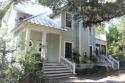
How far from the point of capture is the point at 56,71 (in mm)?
15891

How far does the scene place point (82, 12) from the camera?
50.2ft

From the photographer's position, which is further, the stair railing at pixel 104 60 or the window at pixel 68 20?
the stair railing at pixel 104 60

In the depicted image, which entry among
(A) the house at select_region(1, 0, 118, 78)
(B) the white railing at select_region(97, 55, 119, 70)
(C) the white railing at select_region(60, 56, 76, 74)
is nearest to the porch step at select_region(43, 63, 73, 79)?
(A) the house at select_region(1, 0, 118, 78)

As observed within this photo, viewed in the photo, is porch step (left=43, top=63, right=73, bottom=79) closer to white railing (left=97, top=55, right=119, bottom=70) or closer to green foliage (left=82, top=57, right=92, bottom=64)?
green foliage (left=82, top=57, right=92, bottom=64)

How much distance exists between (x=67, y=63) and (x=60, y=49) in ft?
5.64

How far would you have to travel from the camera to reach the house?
16.2m

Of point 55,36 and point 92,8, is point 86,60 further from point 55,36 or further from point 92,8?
point 92,8

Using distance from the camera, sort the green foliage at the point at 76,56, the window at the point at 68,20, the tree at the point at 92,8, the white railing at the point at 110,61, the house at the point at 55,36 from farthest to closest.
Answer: the white railing at the point at 110,61, the window at the point at 68,20, the green foliage at the point at 76,56, the house at the point at 55,36, the tree at the point at 92,8

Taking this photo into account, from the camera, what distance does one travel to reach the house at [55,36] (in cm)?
1623

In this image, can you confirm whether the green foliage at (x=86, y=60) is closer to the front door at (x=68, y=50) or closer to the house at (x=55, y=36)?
the house at (x=55, y=36)

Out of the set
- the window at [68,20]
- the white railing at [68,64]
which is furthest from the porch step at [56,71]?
the window at [68,20]

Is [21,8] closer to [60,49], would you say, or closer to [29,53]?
[60,49]

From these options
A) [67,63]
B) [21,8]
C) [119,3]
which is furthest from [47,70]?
[21,8]

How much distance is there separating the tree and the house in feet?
8.16
